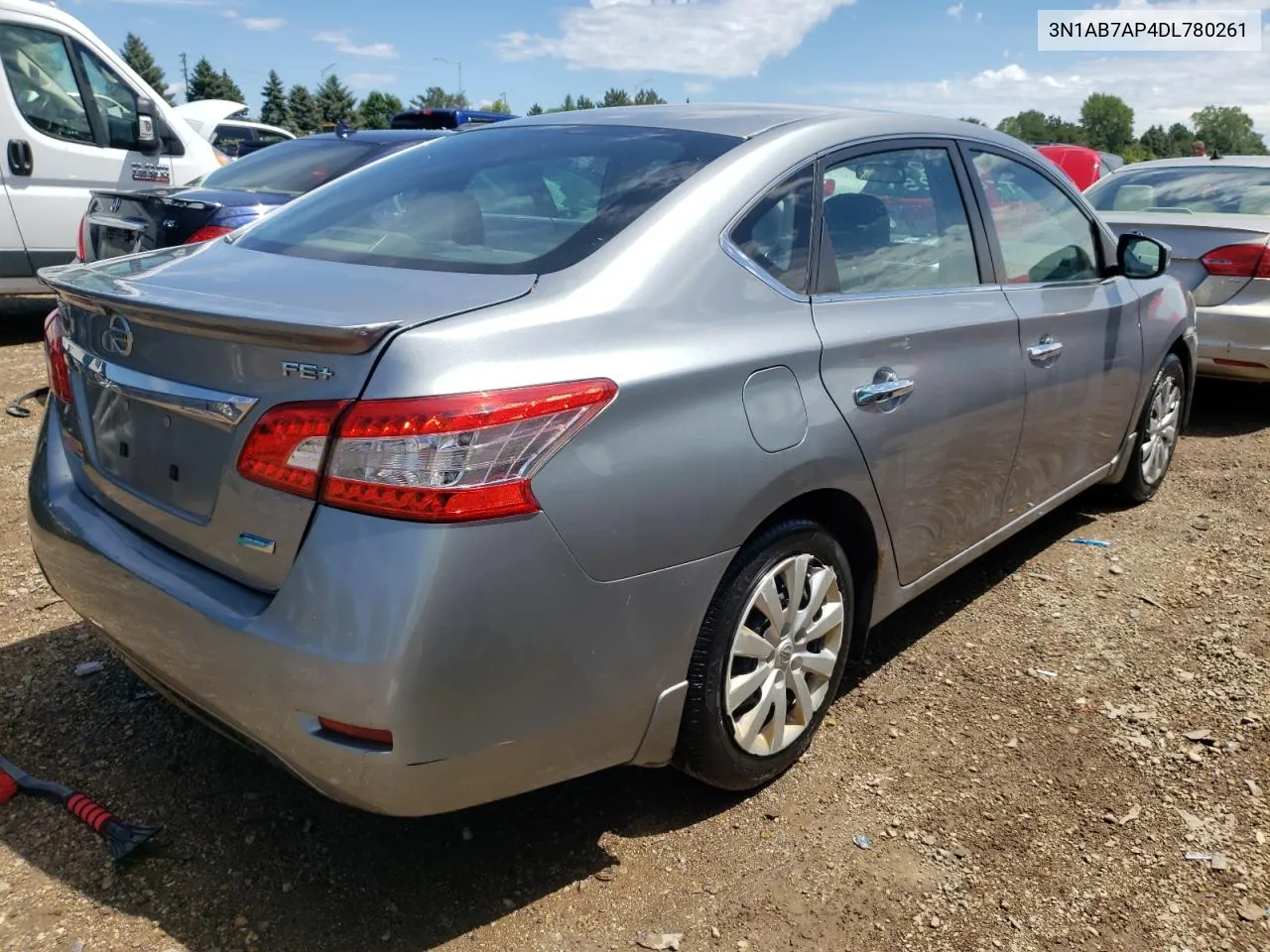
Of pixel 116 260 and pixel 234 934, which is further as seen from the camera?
pixel 116 260

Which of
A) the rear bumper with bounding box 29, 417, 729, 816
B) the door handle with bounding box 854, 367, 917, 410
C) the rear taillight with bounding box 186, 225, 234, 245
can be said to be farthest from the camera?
the rear taillight with bounding box 186, 225, 234, 245

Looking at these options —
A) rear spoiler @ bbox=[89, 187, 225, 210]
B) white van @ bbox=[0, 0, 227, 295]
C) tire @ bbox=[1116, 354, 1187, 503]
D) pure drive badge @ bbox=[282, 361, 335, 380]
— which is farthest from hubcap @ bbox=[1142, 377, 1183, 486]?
white van @ bbox=[0, 0, 227, 295]

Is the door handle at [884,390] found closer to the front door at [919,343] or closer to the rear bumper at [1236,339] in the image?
the front door at [919,343]

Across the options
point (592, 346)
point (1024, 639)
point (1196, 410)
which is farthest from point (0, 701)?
point (1196, 410)

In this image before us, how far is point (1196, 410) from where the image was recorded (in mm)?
7004

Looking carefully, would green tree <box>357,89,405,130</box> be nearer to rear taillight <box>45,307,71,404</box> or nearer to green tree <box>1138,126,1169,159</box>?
green tree <box>1138,126,1169,159</box>

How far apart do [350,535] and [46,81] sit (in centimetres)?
781

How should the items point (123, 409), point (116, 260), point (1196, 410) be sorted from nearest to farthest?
1. point (123, 409)
2. point (116, 260)
3. point (1196, 410)

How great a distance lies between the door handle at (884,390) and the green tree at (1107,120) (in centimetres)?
12236

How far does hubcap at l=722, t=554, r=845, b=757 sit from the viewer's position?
2.45 meters

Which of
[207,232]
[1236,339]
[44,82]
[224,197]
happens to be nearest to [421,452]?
[207,232]

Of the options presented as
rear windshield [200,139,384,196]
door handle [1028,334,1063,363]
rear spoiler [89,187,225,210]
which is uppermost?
rear windshield [200,139,384,196]

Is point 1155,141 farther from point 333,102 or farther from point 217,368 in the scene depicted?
point 217,368

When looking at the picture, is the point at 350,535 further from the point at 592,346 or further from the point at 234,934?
the point at 234,934
